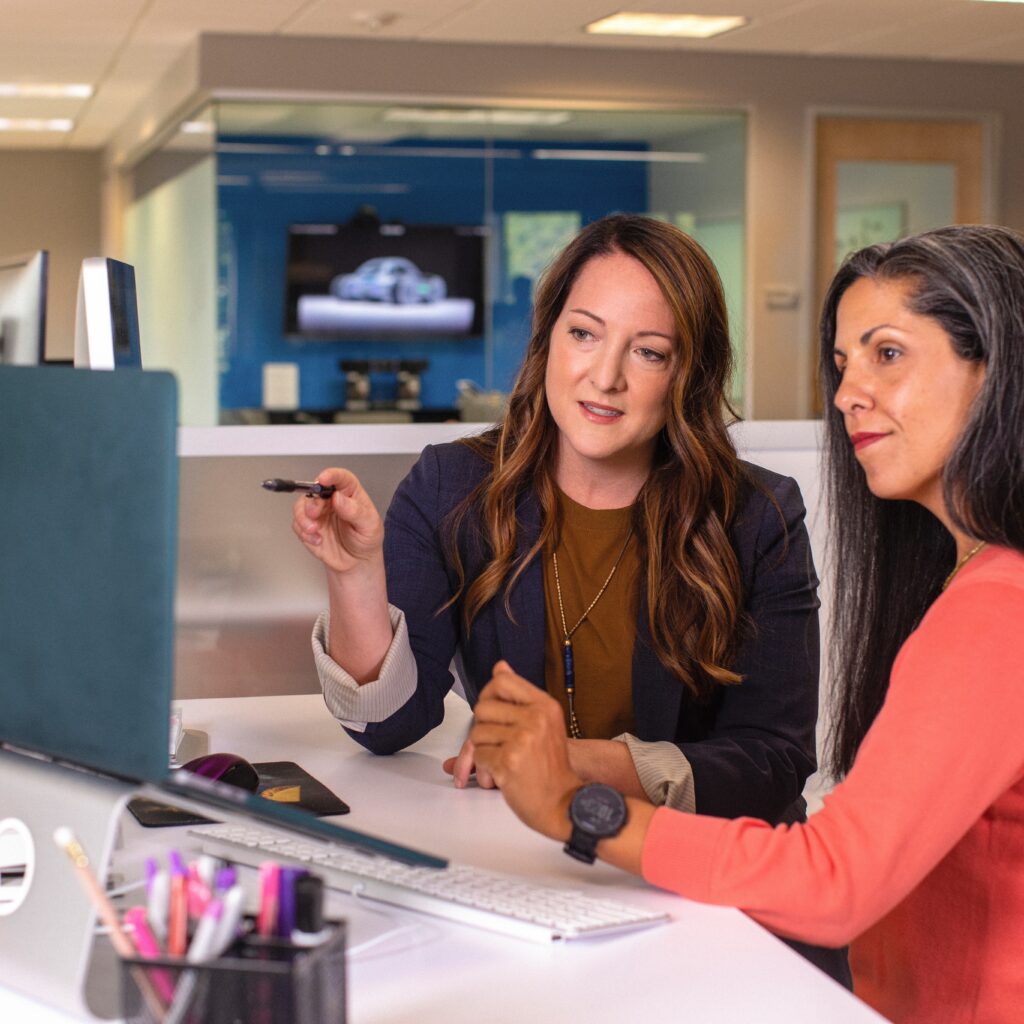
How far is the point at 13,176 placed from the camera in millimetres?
11977

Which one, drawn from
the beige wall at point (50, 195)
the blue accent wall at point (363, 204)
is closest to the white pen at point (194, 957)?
the blue accent wall at point (363, 204)

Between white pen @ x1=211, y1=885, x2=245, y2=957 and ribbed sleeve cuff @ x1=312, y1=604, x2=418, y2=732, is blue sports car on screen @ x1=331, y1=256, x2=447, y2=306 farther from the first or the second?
white pen @ x1=211, y1=885, x2=245, y2=957

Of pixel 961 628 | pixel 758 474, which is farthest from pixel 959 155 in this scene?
pixel 961 628

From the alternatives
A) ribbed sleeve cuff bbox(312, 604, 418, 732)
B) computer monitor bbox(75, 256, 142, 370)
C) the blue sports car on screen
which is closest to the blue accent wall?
the blue sports car on screen

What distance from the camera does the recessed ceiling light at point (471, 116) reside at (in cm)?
662

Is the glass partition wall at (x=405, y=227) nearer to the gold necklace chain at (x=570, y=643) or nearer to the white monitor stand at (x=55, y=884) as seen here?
the gold necklace chain at (x=570, y=643)

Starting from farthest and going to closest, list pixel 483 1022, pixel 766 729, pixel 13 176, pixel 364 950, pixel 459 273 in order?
pixel 13 176 < pixel 459 273 < pixel 766 729 < pixel 364 950 < pixel 483 1022

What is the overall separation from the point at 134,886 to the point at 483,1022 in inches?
13.2

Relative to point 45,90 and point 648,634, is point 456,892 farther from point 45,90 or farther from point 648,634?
point 45,90

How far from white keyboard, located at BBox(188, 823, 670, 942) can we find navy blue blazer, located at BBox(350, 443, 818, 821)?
37 centimetres

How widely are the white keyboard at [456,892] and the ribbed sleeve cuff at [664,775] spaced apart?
287 mm

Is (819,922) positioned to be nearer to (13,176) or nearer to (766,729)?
(766,729)

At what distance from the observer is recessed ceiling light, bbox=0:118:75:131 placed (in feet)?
32.2

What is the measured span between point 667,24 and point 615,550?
487 cm
